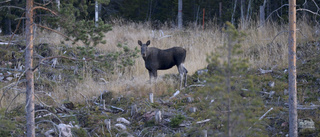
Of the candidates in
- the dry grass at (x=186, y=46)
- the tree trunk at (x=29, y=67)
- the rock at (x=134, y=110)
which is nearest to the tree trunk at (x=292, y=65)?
the dry grass at (x=186, y=46)

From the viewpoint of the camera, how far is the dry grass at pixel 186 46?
945 centimetres

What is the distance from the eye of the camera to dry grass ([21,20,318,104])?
945 cm

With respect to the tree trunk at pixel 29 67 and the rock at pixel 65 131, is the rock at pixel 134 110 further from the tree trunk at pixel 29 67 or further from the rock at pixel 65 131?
the tree trunk at pixel 29 67

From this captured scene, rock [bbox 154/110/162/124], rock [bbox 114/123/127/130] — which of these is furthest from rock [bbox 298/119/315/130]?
rock [bbox 114/123/127/130]

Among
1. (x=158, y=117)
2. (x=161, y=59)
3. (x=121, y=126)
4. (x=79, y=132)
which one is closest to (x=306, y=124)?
(x=158, y=117)

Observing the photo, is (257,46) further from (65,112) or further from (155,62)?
(65,112)

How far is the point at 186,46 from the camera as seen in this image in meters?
14.9

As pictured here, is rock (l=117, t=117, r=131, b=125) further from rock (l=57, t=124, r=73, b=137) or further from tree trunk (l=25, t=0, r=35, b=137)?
tree trunk (l=25, t=0, r=35, b=137)

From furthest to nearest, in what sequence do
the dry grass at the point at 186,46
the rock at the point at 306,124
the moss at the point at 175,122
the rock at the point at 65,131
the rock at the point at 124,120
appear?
the dry grass at the point at 186,46 < the rock at the point at 124,120 < the moss at the point at 175,122 < the rock at the point at 65,131 < the rock at the point at 306,124

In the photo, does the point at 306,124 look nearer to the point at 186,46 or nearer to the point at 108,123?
the point at 108,123

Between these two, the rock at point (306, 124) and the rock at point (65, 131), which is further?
the rock at point (65, 131)

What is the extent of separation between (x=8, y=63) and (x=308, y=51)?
986 cm

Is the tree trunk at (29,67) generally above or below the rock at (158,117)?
above

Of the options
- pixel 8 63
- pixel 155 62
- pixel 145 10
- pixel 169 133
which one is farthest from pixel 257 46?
pixel 145 10
